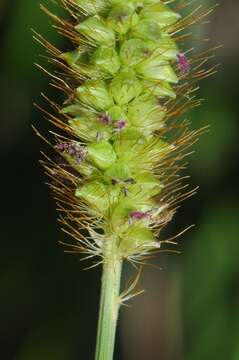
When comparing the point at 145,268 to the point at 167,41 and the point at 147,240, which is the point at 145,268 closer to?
the point at 147,240

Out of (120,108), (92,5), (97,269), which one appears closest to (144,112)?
(120,108)

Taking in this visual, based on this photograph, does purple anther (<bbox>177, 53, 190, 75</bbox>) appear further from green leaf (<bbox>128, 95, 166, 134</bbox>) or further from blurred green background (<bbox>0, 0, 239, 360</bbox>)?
blurred green background (<bbox>0, 0, 239, 360</bbox>)

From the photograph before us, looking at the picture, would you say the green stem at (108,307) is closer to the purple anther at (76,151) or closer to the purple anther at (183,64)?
the purple anther at (76,151)

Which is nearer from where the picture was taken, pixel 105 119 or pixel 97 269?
pixel 105 119

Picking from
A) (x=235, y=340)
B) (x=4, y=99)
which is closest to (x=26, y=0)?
(x=4, y=99)

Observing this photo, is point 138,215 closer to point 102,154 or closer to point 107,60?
point 102,154

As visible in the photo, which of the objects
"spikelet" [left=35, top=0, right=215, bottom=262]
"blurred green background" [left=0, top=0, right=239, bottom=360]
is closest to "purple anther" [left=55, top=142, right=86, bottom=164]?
"spikelet" [left=35, top=0, right=215, bottom=262]

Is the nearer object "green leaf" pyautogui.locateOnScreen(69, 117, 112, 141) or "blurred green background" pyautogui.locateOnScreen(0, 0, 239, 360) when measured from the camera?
"green leaf" pyautogui.locateOnScreen(69, 117, 112, 141)
